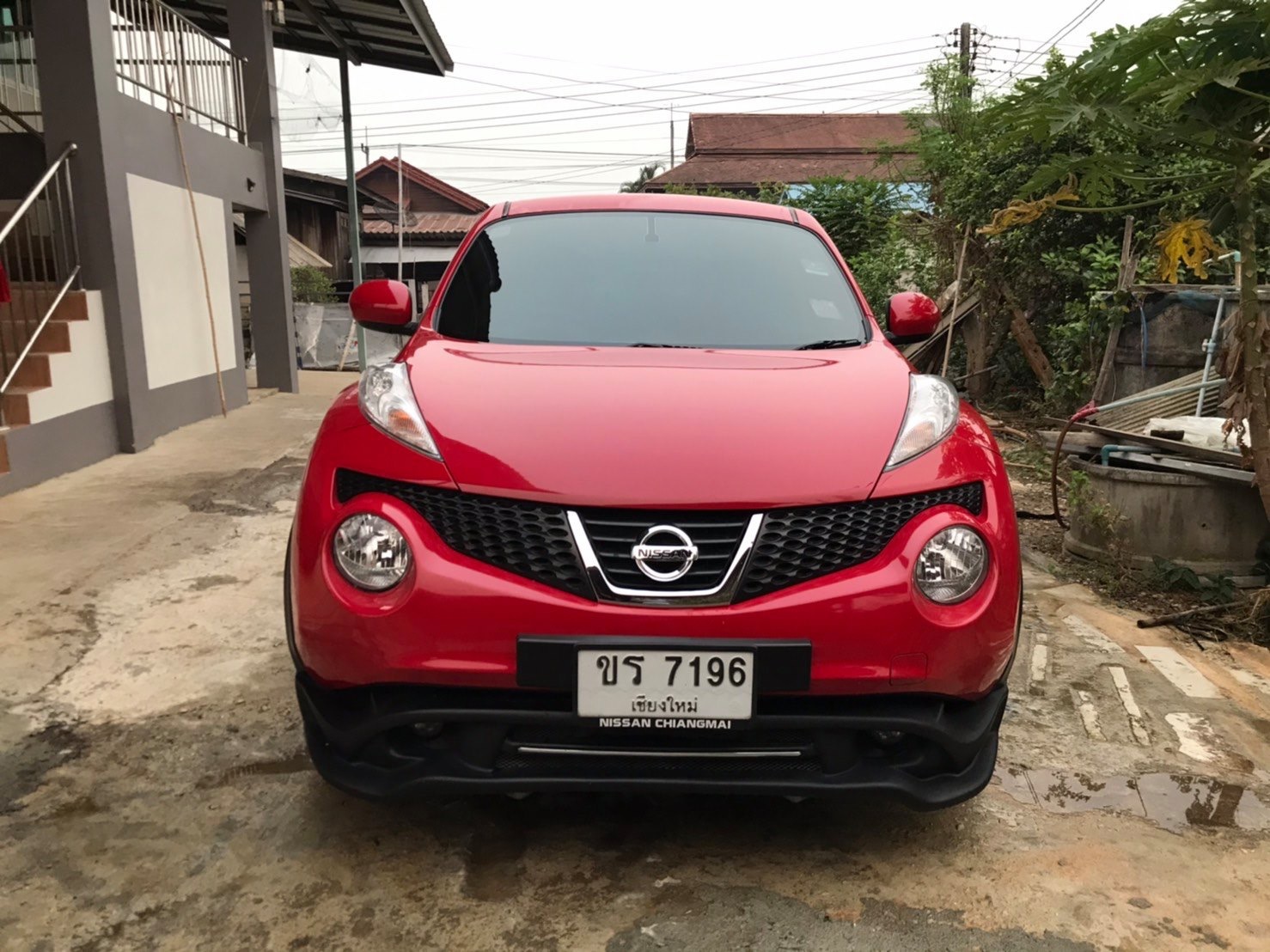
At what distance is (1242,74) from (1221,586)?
6.46 feet

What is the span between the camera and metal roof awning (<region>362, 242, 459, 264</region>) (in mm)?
26766

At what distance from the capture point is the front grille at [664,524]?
1972 millimetres

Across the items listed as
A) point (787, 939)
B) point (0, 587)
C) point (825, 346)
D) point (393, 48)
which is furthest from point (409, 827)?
point (393, 48)

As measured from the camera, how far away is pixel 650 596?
195 centimetres

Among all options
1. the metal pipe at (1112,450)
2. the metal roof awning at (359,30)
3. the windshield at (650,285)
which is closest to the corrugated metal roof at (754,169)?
the metal roof awning at (359,30)

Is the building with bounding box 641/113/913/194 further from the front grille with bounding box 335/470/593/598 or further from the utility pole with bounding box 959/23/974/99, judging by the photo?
the front grille with bounding box 335/470/593/598

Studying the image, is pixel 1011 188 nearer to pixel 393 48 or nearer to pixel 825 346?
pixel 825 346

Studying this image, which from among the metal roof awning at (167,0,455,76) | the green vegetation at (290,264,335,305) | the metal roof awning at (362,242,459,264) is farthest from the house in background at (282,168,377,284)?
the metal roof awning at (167,0,455,76)

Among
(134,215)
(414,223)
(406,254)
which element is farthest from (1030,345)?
(414,223)

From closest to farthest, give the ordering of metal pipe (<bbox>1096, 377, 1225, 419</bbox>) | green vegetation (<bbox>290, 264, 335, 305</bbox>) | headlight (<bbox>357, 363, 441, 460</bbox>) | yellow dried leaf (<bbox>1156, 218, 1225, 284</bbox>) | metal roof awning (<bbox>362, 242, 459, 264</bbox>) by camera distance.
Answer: headlight (<bbox>357, 363, 441, 460</bbox>) < yellow dried leaf (<bbox>1156, 218, 1225, 284</bbox>) < metal pipe (<bbox>1096, 377, 1225, 419</bbox>) < green vegetation (<bbox>290, 264, 335, 305</bbox>) < metal roof awning (<bbox>362, 242, 459, 264</bbox>)

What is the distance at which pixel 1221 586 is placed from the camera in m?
4.13

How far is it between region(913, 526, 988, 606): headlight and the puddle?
0.82 meters

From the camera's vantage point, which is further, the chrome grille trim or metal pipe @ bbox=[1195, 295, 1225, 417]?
metal pipe @ bbox=[1195, 295, 1225, 417]

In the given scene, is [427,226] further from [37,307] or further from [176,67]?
[37,307]
